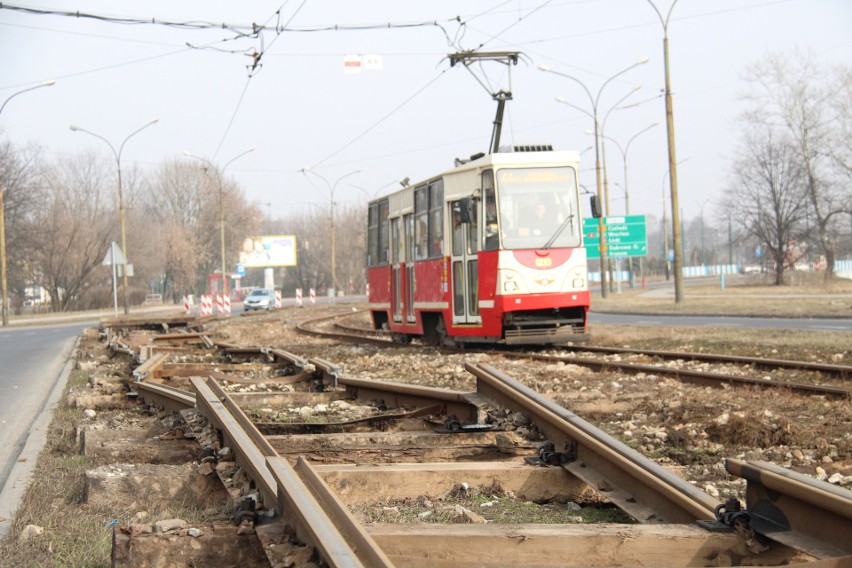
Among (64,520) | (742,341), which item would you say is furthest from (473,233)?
(64,520)

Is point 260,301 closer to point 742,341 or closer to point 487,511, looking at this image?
point 742,341

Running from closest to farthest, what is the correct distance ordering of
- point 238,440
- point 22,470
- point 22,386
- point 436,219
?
point 238,440, point 22,470, point 22,386, point 436,219

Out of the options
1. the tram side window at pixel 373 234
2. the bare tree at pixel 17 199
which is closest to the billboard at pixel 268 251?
the bare tree at pixel 17 199

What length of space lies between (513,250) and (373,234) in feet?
22.2

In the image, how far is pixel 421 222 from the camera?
17969 mm

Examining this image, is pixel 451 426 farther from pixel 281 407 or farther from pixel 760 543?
pixel 760 543

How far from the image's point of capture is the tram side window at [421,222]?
1764 centimetres

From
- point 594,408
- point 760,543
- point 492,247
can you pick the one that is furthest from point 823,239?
point 760,543

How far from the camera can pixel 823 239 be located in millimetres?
54250

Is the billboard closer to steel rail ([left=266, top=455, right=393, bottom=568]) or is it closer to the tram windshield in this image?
the tram windshield

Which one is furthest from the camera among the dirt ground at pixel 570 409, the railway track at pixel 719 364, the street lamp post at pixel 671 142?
the street lamp post at pixel 671 142

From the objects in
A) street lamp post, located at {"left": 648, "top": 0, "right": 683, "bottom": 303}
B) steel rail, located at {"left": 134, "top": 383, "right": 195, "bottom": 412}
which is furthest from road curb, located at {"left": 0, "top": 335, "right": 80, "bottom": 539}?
street lamp post, located at {"left": 648, "top": 0, "right": 683, "bottom": 303}

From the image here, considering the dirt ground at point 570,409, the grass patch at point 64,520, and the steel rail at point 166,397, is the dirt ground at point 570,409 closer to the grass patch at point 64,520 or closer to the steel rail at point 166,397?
the grass patch at point 64,520

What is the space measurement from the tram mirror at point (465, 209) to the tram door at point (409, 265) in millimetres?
3350
